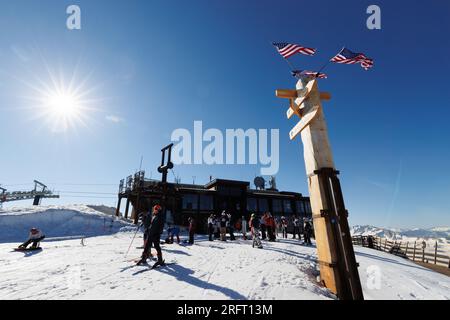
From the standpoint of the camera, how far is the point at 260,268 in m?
6.93

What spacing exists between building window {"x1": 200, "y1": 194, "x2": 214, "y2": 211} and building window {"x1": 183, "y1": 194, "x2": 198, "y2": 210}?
833 millimetres

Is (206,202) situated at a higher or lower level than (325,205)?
higher

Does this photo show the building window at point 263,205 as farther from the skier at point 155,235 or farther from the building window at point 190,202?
the skier at point 155,235

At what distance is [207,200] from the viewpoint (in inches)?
1209

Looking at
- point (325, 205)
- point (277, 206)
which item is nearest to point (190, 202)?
point (277, 206)

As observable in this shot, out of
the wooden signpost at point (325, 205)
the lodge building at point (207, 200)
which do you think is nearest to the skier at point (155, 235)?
the wooden signpost at point (325, 205)

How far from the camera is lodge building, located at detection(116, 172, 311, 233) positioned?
2762 cm

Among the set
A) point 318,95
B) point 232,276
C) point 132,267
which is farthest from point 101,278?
point 318,95

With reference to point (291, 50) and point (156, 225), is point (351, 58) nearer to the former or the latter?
point (291, 50)

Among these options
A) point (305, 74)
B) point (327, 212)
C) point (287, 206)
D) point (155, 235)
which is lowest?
point (155, 235)

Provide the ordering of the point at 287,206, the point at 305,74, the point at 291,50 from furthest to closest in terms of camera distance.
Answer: the point at 287,206, the point at 291,50, the point at 305,74

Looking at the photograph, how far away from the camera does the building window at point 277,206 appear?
34.4 m

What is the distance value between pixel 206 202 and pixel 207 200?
33 cm
